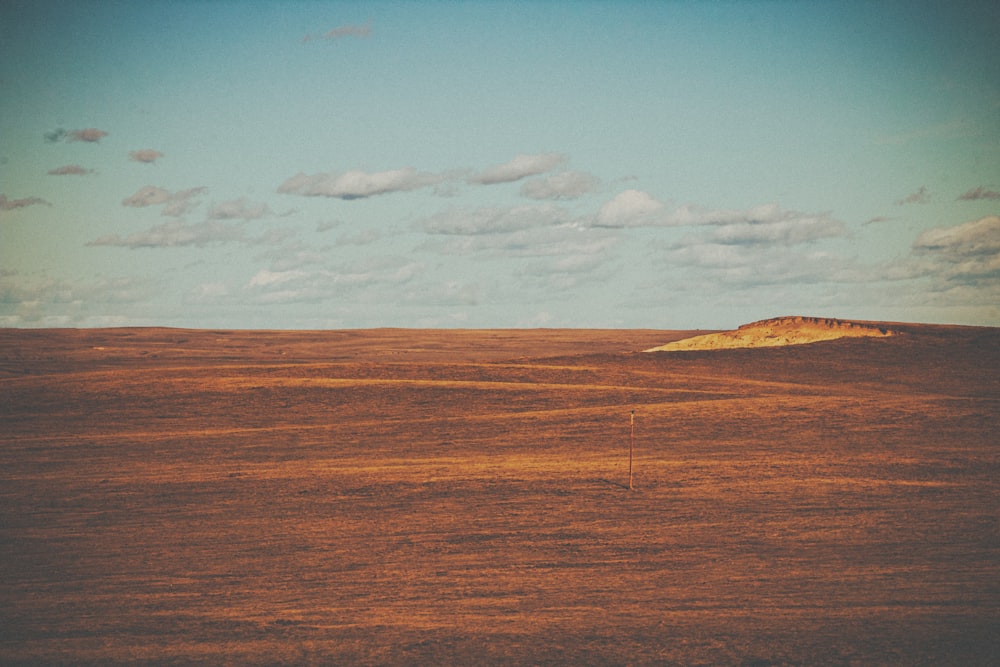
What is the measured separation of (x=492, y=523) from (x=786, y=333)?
52.4 metres

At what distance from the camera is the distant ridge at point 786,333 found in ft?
214

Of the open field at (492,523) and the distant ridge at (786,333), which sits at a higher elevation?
the distant ridge at (786,333)

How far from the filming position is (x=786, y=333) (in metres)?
67.6

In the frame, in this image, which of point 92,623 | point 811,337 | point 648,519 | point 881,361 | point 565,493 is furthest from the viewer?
point 811,337

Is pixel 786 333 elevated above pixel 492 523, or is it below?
above

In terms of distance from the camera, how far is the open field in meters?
12.2

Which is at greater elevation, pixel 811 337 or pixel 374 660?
pixel 811 337

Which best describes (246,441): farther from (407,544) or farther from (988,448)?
(988,448)

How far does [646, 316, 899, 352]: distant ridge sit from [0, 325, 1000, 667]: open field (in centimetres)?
1944

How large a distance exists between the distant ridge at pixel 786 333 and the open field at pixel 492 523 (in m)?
19.4

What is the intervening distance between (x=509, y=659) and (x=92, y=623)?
19.1 ft

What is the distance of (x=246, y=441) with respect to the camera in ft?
108

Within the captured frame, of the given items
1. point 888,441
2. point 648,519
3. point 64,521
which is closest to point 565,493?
point 648,519

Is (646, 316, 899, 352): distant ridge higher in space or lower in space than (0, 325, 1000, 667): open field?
higher
